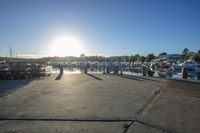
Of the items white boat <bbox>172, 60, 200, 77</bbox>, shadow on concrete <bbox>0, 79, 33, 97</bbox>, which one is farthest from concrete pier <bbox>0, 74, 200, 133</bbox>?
white boat <bbox>172, 60, 200, 77</bbox>

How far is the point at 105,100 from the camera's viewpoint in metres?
9.68

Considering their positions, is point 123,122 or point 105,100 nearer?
point 123,122

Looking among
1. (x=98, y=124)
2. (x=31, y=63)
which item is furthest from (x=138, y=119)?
(x=31, y=63)

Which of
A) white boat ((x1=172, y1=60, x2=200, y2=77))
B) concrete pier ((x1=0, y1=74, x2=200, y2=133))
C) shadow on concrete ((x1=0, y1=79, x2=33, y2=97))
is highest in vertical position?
concrete pier ((x1=0, y1=74, x2=200, y2=133))

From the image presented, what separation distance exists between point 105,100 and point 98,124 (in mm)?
3409

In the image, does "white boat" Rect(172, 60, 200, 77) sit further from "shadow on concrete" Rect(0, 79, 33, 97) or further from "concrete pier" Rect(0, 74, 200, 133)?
"concrete pier" Rect(0, 74, 200, 133)

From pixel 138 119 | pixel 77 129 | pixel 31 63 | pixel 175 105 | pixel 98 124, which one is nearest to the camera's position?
pixel 77 129

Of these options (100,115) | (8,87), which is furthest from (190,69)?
(100,115)

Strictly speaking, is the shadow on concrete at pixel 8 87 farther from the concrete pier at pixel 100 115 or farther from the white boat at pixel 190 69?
the white boat at pixel 190 69

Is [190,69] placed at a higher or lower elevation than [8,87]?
lower

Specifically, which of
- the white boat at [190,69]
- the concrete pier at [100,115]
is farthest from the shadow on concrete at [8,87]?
the white boat at [190,69]

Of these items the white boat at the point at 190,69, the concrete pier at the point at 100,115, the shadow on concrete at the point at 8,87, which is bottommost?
the white boat at the point at 190,69

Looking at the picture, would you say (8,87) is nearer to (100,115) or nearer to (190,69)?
(100,115)

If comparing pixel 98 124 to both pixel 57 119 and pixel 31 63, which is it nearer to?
pixel 57 119
